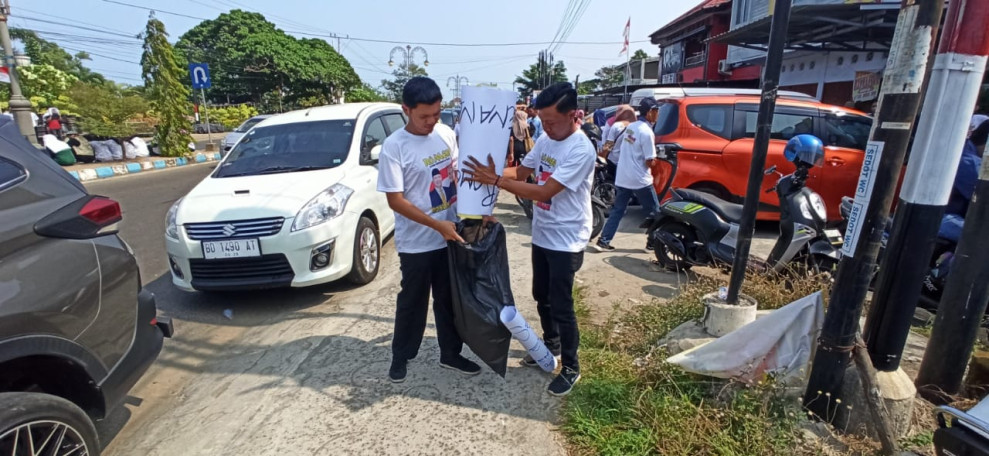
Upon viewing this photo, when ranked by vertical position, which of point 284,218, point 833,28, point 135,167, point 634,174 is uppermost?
point 833,28

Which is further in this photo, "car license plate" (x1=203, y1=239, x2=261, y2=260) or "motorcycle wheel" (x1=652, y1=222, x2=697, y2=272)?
"motorcycle wheel" (x1=652, y1=222, x2=697, y2=272)

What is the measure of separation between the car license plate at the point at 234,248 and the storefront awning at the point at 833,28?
9156 millimetres

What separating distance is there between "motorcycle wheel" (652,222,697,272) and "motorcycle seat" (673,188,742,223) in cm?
27

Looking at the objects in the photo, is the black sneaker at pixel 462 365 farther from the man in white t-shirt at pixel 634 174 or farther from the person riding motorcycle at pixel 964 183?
the person riding motorcycle at pixel 964 183

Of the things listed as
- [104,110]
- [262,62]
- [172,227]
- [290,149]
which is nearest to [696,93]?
[290,149]

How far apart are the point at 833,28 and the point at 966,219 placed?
32.9 feet

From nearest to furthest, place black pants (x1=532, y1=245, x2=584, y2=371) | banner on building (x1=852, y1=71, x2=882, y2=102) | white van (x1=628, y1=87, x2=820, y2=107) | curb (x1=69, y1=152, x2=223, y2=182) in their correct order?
1. black pants (x1=532, y1=245, x2=584, y2=371)
2. white van (x1=628, y1=87, x2=820, y2=107)
3. banner on building (x1=852, y1=71, x2=882, y2=102)
4. curb (x1=69, y1=152, x2=223, y2=182)

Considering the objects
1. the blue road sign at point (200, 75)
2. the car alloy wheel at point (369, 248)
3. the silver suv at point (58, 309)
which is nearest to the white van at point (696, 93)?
the car alloy wheel at point (369, 248)

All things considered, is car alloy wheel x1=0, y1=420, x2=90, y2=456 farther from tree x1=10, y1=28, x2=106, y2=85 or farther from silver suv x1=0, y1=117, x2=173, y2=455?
tree x1=10, y1=28, x2=106, y2=85

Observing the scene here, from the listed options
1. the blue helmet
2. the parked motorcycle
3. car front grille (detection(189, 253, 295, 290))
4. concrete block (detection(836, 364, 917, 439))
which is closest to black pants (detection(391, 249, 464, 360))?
car front grille (detection(189, 253, 295, 290))

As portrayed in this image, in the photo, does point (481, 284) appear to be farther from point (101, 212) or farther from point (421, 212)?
point (101, 212)

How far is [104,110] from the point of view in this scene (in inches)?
571

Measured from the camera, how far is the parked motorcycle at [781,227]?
3.94 meters

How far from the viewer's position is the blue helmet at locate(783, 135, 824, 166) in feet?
12.6
